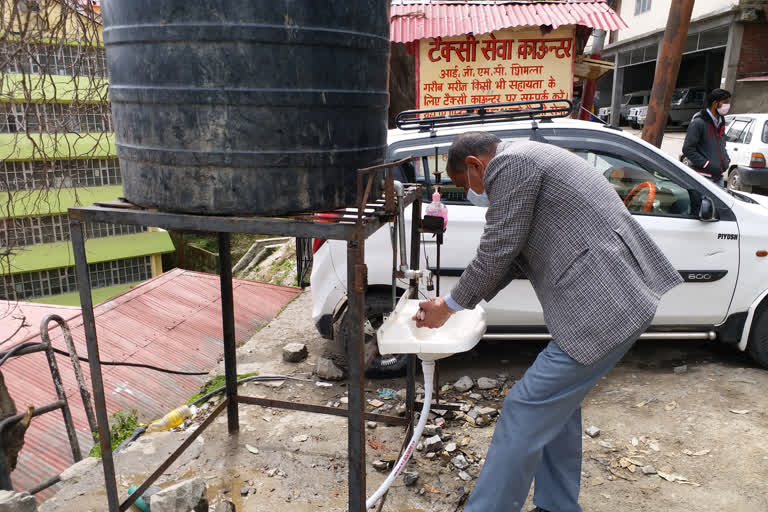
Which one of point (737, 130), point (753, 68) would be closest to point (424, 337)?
point (737, 130)

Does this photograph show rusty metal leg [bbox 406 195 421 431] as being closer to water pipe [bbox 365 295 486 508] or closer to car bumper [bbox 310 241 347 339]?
water pipe [bbox 365 295 486 508]

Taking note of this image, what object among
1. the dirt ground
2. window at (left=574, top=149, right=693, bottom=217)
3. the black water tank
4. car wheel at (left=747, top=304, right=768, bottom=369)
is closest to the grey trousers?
the dirt ground

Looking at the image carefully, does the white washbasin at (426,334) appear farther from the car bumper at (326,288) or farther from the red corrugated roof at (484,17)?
the red corrugated roof at (484,17)

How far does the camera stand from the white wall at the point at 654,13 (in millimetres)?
19072

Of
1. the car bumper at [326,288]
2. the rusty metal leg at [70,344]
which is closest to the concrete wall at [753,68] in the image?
the car bumper at [326,288]

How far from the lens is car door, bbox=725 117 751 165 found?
1145cm

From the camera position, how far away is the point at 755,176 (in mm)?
11039

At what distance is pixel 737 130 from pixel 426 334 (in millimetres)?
12340

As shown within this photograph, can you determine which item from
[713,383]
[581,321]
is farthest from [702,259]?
[581,321]

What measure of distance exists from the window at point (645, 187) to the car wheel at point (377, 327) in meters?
1.88

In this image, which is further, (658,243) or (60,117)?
(658,243)

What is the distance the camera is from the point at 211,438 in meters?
3.79

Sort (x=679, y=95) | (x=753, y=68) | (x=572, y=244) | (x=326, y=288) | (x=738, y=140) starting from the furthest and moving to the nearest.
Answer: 1. (x=679, y=95)
2. (x=753, y=68)
3. (x=738, y=140)
4. (x=326, y=288)
5. (x=572, y=244)

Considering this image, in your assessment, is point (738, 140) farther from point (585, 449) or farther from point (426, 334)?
point (426, 334)
